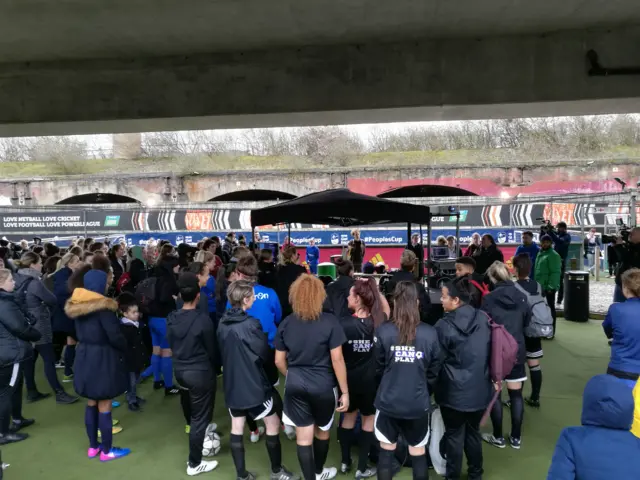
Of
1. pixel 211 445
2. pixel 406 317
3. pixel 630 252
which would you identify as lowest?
pixel 211 445

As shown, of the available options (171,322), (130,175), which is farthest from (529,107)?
(130,175)

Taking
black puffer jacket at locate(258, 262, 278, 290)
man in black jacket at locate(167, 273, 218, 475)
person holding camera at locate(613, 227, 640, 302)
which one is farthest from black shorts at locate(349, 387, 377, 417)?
person holding camera at locate(613, 227, 640, 302)

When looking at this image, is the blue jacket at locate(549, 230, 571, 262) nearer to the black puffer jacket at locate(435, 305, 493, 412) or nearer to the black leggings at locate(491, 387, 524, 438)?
the black leggings at locate(491, 387, 524, 438)

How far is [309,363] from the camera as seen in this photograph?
11.4ft

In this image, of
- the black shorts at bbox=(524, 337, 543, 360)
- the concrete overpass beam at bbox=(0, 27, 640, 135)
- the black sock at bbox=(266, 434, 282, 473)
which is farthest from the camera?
the concrete overpass beam at bbox=(0, 27, 640, 135)

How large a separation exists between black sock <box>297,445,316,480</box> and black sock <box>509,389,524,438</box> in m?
2.19

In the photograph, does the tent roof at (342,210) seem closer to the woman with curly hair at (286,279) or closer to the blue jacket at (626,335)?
the woman with curly hair at (286,279)

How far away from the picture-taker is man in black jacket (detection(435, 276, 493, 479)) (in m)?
3.55

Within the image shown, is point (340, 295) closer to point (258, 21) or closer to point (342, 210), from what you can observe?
point (342, 210)

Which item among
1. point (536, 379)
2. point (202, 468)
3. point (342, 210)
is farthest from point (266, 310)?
point (536, 379)

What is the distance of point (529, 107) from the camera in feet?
18.3

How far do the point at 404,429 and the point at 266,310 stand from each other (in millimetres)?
1913

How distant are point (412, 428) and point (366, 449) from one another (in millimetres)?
853

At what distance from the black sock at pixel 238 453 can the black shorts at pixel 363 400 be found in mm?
1017
